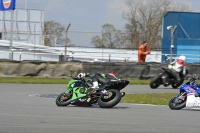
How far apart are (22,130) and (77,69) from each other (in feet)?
59.5

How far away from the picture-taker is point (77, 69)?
88.2ft

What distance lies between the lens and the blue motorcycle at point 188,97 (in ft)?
42.8

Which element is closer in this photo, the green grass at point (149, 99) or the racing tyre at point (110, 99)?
the racing tyre at point (110, 99)

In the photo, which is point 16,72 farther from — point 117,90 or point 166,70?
point 117,90

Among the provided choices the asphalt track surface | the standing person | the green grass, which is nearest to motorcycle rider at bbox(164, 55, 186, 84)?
the green grass

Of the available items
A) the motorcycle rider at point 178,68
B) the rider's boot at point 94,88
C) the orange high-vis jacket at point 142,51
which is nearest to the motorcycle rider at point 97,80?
the rider's boot at point 94,88

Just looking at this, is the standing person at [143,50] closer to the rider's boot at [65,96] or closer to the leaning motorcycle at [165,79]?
the leaning motorcycle at [165,79]

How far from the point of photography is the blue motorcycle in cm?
1303

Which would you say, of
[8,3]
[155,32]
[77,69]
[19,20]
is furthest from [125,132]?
[19,20]

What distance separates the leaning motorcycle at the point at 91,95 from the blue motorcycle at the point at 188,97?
1255 millimetres

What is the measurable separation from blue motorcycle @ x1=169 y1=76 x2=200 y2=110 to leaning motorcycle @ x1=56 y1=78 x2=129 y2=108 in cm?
126

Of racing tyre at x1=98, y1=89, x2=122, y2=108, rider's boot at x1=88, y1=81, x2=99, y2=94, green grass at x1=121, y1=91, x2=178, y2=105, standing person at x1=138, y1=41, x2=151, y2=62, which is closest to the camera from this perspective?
racing tyre at x1=98, y1=89, x2=122, y2=108

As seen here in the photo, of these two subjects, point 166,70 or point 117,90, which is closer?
point 117,90

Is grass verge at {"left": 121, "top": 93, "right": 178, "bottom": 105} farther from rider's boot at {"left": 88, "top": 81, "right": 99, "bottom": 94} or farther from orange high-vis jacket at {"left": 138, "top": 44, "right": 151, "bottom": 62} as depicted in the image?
orange high-vis jacket at {"left": 138, "top": 44, "right": 151, "bottom": 62}
